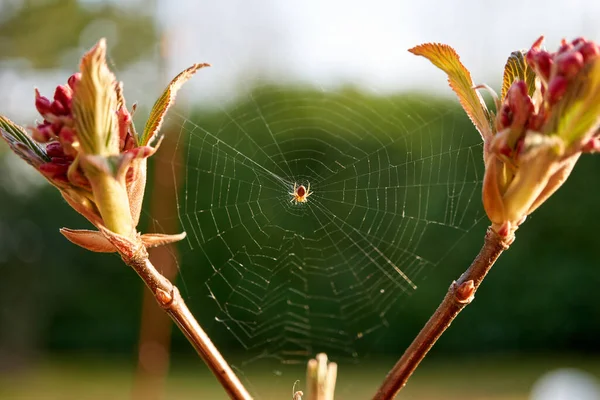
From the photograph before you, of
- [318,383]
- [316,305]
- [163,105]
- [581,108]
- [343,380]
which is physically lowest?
[318,383]

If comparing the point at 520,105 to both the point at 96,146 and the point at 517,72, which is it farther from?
the point at 96,146

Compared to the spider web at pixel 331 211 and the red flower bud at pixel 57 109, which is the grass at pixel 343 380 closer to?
the spider web at pixel 331 211

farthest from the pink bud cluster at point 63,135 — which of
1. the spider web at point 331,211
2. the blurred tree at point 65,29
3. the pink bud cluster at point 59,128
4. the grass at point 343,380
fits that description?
the blurred tree at point 65,29

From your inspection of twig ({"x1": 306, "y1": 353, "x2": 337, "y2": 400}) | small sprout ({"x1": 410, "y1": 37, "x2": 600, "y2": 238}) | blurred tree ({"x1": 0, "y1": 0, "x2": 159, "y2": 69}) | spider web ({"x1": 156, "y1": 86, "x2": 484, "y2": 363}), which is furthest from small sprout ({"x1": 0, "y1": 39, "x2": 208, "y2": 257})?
blurred tree ({"x1": 0, "y1": 0, "x2": 159, "y2": 69})

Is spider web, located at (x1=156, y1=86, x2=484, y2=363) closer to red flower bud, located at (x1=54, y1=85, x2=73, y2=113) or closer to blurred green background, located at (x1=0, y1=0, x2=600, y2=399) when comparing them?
blurred green background, located at (x1=0, y1=0, x2=600, y2=399)

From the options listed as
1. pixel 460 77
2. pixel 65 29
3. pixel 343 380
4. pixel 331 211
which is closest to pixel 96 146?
pixel 460 77

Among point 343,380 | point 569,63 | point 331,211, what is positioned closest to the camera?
point 569,63
